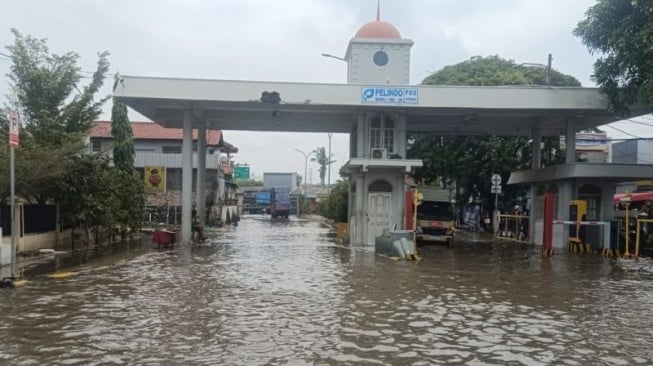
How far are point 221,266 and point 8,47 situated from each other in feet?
46.5

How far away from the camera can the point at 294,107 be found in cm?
2502

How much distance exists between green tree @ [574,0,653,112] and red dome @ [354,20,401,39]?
889 cm

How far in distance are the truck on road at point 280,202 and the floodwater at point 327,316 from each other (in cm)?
4775

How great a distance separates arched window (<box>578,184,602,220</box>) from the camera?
25.5m

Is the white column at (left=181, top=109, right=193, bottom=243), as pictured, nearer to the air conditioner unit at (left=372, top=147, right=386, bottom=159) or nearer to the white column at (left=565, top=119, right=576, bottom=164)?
the air conditioner unit at (left=372, top=147, right=386, bottom=159)

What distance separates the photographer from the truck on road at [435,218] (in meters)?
26.1

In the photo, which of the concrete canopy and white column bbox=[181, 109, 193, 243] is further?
white column bbox=[181, 109, 193, 243]

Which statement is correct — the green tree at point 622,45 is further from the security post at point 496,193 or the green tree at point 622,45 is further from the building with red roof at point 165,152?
the building with red roof at point 165,152

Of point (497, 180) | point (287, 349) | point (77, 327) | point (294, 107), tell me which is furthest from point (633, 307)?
point (497, 180)

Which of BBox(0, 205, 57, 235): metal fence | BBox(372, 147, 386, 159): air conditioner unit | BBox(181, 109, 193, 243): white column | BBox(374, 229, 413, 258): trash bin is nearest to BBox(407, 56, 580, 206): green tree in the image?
BBox(372, 147, 386, 159): air conditioner unit

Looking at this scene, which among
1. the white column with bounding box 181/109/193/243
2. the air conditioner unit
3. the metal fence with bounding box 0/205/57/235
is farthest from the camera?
the air conditioner unit

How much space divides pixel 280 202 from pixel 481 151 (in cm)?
3136

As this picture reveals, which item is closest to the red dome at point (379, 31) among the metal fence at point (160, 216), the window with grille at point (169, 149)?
the metal fence at point (160, 216)

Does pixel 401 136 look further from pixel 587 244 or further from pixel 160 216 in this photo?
pixel 160 216
